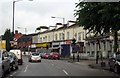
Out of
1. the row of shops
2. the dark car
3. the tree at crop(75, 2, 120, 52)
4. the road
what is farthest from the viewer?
the row of shops

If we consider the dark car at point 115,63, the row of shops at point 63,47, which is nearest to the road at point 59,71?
the dark car at point 115,63

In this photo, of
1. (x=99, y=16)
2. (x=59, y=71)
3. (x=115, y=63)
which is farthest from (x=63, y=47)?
(x=99, y=16)

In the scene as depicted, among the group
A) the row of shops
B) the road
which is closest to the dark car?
the road

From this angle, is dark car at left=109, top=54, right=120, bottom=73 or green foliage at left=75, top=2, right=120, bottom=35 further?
dark car at left=109, top=54, right=120, bottom=73

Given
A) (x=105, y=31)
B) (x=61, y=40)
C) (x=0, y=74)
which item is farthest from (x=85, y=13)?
(x=61, y=40)

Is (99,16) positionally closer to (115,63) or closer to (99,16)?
(99,16)

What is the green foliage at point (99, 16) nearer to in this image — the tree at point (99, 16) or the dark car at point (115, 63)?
the tree at point (99, 16)

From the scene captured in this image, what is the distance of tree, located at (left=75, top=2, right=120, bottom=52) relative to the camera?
861 inches

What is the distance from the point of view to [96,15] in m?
24.5

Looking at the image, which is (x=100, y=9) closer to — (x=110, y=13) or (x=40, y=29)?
(x=110, y=13)

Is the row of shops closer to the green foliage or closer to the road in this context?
the road

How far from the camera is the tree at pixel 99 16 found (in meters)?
21.9

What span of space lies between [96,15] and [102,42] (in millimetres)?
37225

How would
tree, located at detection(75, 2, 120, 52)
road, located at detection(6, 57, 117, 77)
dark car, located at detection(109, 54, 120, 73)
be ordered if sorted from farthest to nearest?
dark car, located at detection(109, 54, 120, 73) < road, located at detection(6, 57, 117, 77) < tree, located at detection(75, 2, 120, 52)
